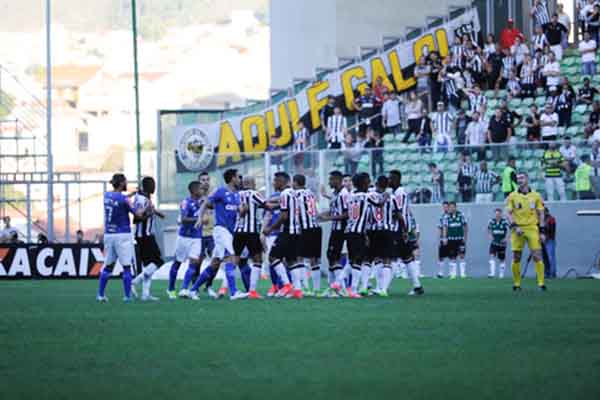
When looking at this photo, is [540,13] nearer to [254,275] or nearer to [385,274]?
[385,274]

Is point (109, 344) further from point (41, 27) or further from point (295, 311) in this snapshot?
point (41, 27)

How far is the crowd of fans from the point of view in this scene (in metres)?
31.3

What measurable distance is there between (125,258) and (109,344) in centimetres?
674

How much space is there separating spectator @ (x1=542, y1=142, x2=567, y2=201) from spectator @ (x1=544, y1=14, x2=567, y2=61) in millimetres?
5337

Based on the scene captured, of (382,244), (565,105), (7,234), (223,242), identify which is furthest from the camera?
(7,234)

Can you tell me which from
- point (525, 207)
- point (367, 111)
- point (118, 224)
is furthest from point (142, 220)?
point (367, 111)

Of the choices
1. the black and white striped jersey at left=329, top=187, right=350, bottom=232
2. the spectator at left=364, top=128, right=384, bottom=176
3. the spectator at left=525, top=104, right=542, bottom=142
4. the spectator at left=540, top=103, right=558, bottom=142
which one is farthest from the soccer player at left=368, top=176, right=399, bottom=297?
the spectator at left=525, top=104, right=542, bottom=142

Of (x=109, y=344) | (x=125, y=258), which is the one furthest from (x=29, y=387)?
(x=125, y=258)

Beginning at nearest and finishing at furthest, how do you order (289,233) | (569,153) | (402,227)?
(289,233), (402,227), (569,153)

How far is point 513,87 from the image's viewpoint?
34.5m

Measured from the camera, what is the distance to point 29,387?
8.97 m

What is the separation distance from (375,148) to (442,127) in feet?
7.29

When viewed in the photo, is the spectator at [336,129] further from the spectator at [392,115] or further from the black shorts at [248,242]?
the black shorts at [248,242]

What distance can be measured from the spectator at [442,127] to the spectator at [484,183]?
1.65m
